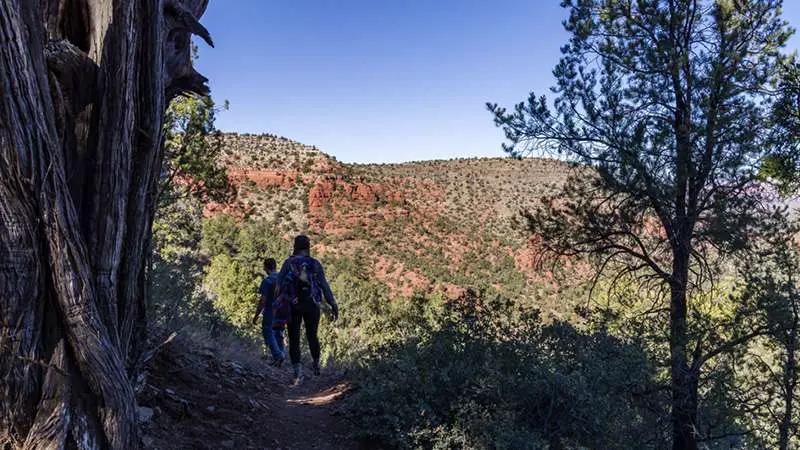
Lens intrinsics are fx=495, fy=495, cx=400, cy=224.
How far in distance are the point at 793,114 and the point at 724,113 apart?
2.65ft

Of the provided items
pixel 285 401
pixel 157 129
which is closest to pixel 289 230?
pixel 285 401

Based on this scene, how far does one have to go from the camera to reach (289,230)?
133 feet

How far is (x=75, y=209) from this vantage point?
7.89 ft

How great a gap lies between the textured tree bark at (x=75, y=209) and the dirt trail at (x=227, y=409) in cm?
136

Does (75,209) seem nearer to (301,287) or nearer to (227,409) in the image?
(227,409)

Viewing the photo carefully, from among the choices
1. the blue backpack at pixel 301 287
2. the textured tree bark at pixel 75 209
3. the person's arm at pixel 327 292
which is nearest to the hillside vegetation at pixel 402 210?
the person's arm at pixel 327 292

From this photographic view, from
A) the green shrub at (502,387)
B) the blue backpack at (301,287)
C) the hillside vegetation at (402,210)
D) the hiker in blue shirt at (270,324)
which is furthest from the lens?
the hillside vegetation at (402,210)

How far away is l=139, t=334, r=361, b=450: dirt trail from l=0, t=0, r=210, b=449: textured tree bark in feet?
4.45

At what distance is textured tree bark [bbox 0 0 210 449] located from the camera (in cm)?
204

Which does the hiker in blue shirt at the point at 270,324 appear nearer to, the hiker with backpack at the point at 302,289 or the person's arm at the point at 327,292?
the hiker with backpack at the point at 302,289

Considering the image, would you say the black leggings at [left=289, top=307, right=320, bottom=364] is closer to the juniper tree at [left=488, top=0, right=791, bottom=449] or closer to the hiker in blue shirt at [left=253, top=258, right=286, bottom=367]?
the hiker in blue shirt at [left=253, top=258, right=286, bottom=367]

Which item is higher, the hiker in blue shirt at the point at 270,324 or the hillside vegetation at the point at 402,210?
the hillside vegetation at the point at 402,210

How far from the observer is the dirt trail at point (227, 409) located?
407 cm

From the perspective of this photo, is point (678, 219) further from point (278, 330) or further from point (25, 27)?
point (25, 27)
